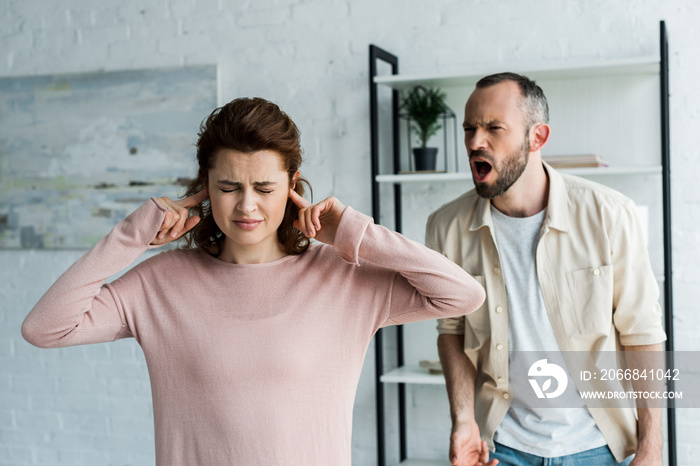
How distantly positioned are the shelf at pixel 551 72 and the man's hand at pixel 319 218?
1.37 metres

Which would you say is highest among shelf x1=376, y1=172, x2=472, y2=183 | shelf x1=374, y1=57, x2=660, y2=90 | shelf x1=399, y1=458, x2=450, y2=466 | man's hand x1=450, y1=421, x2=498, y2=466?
shelf x1=374, y1=57, x2=660, y2=90

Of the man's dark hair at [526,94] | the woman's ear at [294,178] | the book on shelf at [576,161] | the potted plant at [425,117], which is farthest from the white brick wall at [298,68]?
the woman's ear at [294,178]

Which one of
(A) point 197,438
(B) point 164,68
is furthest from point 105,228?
(A) point 197,438

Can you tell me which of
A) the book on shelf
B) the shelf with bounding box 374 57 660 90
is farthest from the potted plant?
the book on shelf

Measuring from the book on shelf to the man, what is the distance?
25.6 inches

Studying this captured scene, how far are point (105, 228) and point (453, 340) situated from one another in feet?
6.51

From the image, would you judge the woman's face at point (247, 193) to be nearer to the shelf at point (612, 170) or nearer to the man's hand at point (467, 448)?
the man's hand at point (467, 448)

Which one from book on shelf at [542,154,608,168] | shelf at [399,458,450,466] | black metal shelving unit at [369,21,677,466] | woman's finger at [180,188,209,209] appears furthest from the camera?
shelf at [399,458,450,466]

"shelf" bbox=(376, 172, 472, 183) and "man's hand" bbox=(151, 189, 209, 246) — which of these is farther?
"shelf" bbox=(376, 172, 472, 183)

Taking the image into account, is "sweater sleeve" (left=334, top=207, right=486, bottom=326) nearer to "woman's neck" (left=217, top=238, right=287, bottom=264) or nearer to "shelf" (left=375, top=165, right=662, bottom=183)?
"woman's neck" (left=217, top=238, right=287, bottom=264)

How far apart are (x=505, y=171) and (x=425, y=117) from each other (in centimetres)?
103

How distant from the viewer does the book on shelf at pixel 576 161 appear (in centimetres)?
251

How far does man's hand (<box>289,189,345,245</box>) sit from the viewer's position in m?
1.40

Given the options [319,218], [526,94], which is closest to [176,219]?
[319,218]
